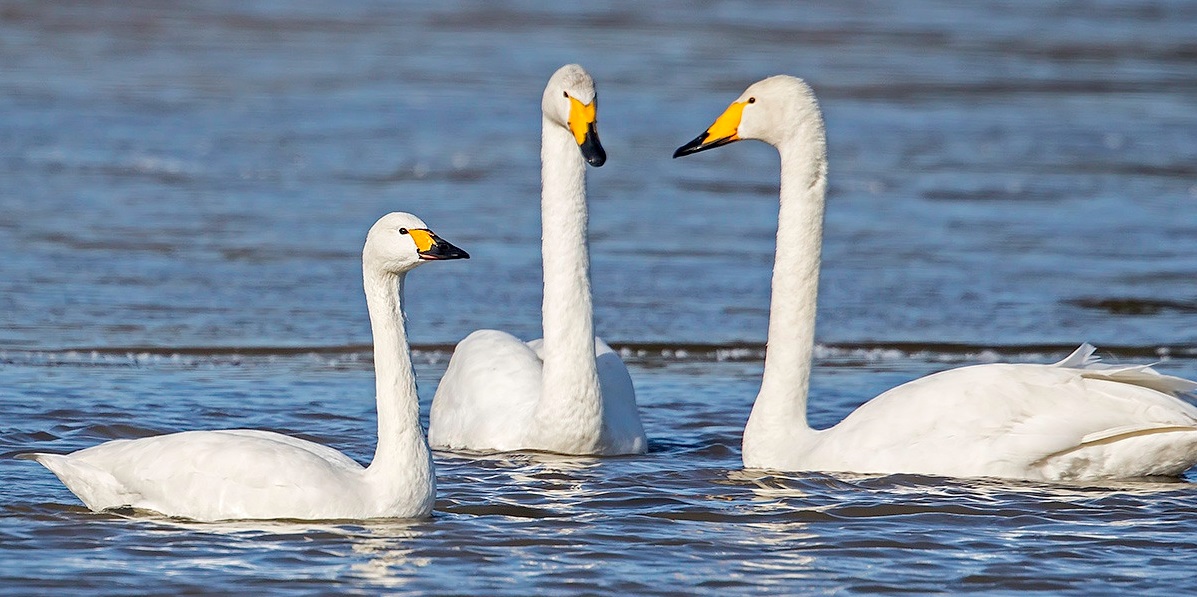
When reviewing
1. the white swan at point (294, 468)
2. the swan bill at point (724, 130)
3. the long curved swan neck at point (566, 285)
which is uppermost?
the swan bill at point (724, 130)

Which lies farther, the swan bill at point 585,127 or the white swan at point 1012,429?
the swan bill at point 585,127

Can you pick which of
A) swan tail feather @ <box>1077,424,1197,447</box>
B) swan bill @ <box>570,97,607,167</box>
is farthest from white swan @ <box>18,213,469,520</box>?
swan tail feather @ <box>1077,424,1197,447</box>

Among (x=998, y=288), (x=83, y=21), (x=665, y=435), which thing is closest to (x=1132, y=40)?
(x=83, y=21)

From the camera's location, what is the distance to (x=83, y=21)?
30734 millimetres

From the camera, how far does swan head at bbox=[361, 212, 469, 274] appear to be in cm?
688

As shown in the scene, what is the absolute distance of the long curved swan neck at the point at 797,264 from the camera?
8375 millimetres

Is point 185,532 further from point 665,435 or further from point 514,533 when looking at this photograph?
point 665,435

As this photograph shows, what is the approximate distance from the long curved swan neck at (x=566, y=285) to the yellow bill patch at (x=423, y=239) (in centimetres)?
184

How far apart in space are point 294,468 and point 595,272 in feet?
22.4

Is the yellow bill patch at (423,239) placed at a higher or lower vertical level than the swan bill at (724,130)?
lower

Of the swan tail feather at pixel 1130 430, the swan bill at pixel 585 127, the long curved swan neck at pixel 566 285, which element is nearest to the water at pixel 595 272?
the swan tail feather at pixel 1130 430

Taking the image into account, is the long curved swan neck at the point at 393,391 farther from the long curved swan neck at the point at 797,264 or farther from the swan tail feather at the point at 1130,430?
the swan tail feather at the point at 1130,430

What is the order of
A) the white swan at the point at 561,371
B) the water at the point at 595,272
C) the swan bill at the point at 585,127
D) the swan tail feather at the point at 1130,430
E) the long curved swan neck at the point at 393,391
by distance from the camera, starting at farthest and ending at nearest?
the white swan at the point at 561,371 → the swan bill at the point at 585,127 → the swan tail feather at the point at 1130,430 → the long curved swan neck at the point at 393,391 → the water at the point at 595,272

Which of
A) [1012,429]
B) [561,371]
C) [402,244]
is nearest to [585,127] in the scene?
[561,371]
